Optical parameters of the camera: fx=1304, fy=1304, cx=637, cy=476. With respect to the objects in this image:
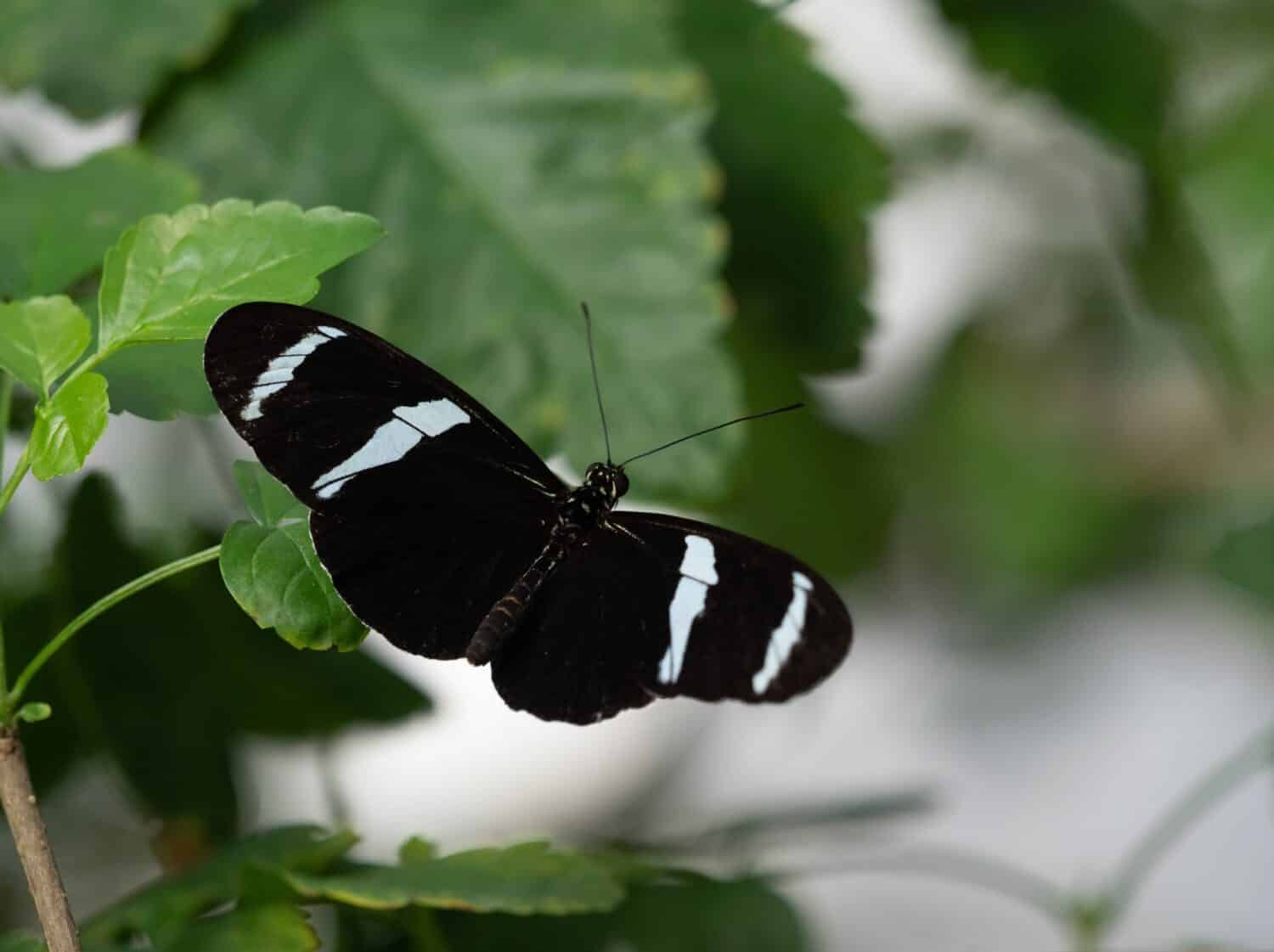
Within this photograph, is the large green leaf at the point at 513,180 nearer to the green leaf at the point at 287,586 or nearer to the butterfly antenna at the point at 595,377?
the butterfly antenna at the point at 595,377

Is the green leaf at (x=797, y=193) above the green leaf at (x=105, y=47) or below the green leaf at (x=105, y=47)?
above

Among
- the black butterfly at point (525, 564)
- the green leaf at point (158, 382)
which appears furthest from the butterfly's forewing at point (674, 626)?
the green leaf at point (158, 382)

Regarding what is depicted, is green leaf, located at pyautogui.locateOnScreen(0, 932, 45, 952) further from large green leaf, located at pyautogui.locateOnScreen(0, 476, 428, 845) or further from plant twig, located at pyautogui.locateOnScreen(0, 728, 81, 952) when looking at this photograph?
large green leaf, located at pyautogui.locateOnScreen(0, 476, 428, 845)

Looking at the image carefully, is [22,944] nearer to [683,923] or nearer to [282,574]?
[282,574]

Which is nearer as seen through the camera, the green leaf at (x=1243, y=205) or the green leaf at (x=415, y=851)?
the green leaf at (x=415, y=851)

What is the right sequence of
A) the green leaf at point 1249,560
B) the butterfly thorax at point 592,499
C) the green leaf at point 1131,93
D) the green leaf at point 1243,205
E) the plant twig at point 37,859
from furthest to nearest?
the green leaf at point 1243,205, the green leaf at point 1131,93, the green leaf at point 1249,560, the butterfly thorax at point 592,499, the plant twig at point 37,859

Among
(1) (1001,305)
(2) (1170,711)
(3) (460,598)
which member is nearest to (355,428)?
(3) (460,598)
